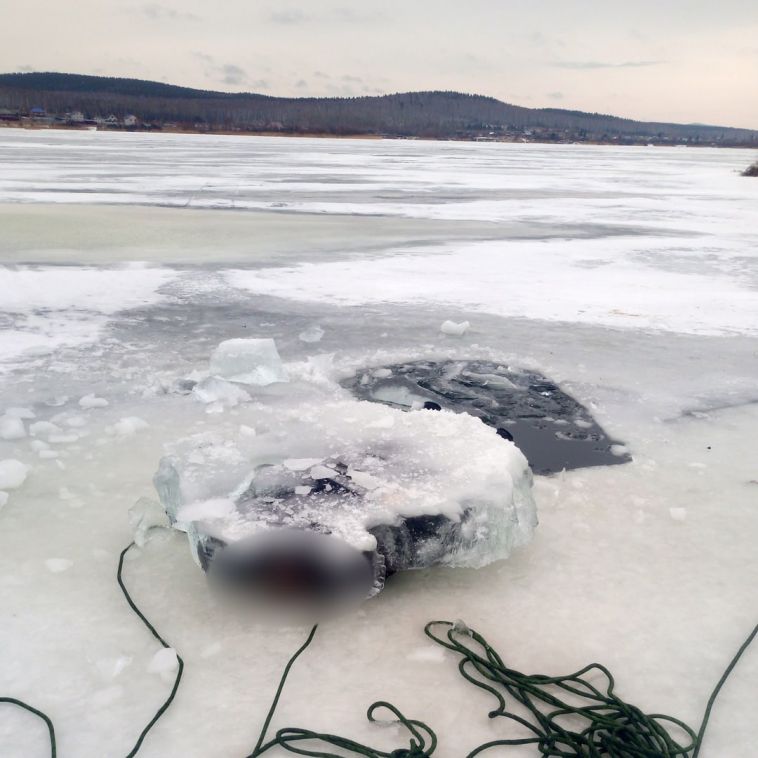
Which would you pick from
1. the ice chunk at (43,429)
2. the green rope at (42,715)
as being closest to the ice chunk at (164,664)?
the green rope at (42,715)

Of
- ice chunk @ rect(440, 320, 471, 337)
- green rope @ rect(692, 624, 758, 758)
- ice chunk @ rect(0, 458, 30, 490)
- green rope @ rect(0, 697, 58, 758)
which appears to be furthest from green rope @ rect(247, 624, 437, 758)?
ice chunk @ rect(440, 320, 471, 337)

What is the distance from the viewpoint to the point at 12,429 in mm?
3307

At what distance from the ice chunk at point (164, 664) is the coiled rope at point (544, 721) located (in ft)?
0.08

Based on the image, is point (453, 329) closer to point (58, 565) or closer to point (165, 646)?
point (58, 565)

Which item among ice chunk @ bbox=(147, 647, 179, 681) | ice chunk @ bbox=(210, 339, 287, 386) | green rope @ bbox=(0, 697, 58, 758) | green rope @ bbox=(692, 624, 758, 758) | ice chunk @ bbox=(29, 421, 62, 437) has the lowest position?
green rope @ bbox=(0, 697, 58, 758)

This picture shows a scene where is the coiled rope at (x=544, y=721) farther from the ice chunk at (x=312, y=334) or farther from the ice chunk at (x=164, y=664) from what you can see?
the ice chunk at (x=312, y=334)

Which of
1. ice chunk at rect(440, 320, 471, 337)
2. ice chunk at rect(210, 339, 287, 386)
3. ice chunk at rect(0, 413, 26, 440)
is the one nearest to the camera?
ice chunk at rect(0, 413, 26, 440)

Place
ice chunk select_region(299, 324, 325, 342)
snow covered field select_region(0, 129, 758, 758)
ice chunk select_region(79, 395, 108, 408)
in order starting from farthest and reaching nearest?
ice chunk select_region(299, 324, 325, 342) < ice chunk select_region(79, 395, 108, 408) < snow covered field select_region(0, 129, 758, 758)

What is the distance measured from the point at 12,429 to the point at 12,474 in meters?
0.50

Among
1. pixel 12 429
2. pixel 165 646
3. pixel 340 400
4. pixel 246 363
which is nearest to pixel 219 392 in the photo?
pixel 246 363

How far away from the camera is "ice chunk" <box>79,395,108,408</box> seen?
364 centimetres

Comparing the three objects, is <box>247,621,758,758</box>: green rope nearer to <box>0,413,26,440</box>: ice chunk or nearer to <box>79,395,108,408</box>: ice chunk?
<box>0,413,26,440</box>: ice chunk

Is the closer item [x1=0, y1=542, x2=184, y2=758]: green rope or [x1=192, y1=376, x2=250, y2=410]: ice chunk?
[x1=0, y1=542, x2=184, y2=758]: green rope

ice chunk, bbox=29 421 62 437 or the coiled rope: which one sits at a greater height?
ice chunk, bbox=29 421 62 437
